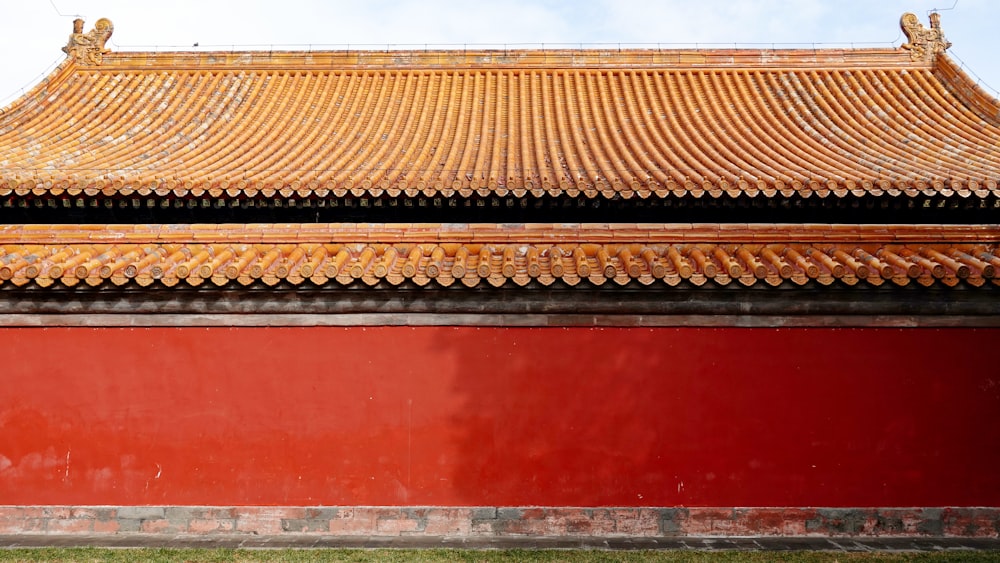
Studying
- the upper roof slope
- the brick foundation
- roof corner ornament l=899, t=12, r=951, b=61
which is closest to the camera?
the brick foundation

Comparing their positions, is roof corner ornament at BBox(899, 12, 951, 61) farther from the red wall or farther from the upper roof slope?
the red wall

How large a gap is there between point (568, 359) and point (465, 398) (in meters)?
0.99

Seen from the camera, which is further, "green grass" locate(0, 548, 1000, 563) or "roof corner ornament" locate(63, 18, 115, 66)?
"roof corner ornament" locate(63, 18, 115, 66)

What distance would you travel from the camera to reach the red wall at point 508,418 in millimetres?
6449

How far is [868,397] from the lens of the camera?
652cm

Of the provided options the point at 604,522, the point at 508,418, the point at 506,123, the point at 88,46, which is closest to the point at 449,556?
the point at 508,418

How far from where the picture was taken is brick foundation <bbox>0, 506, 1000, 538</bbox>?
6.38 meters

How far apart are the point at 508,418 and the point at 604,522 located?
4.06ft

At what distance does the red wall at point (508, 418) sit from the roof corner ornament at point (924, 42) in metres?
5.31

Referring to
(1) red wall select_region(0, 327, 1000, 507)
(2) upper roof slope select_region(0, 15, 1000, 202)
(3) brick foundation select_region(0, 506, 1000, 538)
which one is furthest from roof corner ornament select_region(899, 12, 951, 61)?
(3) brick foundation select_region(0, 506, 1000, 538)

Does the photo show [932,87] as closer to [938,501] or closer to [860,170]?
[860,170]

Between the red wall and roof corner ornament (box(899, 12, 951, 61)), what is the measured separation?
531cm

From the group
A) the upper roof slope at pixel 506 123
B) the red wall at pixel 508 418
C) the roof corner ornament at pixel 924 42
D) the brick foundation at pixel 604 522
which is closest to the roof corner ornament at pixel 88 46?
the upper roof slope at pixel 506 123

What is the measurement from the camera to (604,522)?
6.39 metres
